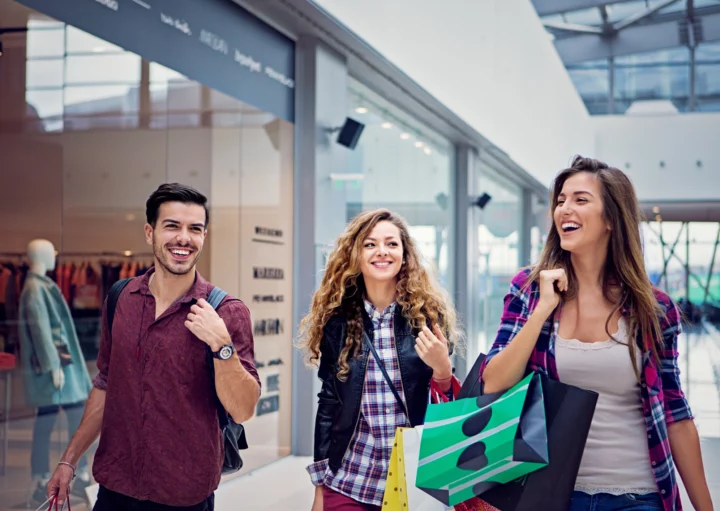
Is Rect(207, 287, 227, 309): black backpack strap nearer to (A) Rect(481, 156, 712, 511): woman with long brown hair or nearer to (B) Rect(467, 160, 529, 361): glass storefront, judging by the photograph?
(A) Rect(481, 156, 712, 511): woman with long brown hair

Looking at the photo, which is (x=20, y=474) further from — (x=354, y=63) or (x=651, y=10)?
(x=651, y=10)

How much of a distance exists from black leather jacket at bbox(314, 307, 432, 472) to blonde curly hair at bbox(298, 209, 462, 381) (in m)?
0.04

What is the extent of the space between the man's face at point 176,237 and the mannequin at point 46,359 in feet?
8.48

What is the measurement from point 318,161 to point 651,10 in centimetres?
2116

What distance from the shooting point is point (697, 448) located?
257cm

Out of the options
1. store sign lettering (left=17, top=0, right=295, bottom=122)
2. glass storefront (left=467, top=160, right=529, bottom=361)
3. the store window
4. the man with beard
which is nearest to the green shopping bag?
the man with beard

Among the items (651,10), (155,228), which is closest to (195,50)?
(155,228)

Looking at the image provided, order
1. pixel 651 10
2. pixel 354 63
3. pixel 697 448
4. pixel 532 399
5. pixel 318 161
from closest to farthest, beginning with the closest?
pixel 532 399 → pixel 697 448 → pixel 318 161 → pixel 354 63 → pixel 651 10

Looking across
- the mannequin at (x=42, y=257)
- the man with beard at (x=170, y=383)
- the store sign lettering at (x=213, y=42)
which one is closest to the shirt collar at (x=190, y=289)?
the man with beard at (x=170, y=383)

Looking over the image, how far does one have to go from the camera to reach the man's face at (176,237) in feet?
8.55

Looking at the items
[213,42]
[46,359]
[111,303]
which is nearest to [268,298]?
[213,42]

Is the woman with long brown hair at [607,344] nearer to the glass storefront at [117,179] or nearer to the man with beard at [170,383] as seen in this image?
the man with beard at [170,383]

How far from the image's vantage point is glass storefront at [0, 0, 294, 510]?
15.8ft

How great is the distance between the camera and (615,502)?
94.6 inches
